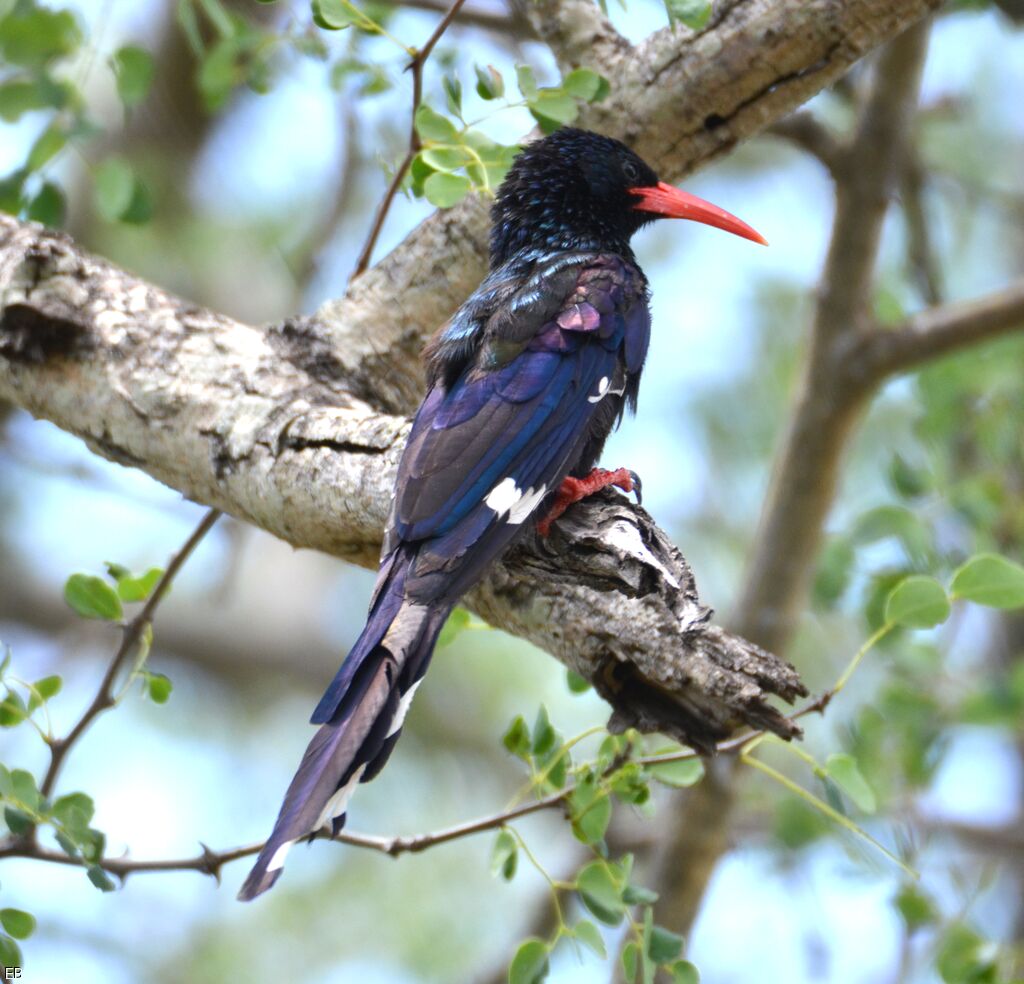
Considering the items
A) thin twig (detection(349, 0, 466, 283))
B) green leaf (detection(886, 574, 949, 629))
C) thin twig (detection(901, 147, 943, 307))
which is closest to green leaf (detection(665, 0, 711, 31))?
thin twig (detection(349, 0, 466, 283))

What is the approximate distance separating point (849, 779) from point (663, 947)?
1.32ft

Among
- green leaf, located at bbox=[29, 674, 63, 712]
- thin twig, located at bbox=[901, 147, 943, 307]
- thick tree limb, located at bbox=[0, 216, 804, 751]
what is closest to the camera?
thick tree limb, located at bbox=[0, 216, 804, 751]

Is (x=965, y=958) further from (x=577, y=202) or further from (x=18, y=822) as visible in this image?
(x=577, y=202)

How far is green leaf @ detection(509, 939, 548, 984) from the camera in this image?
2109 mm

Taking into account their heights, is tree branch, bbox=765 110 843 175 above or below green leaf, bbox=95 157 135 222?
above

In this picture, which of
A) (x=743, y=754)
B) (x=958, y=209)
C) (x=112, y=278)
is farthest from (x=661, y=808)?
(x=958, y=209)

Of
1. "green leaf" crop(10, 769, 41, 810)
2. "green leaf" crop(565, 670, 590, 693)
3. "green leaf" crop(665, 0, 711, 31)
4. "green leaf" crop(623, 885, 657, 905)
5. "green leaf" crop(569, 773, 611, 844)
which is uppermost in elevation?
"green leaf" crop(665, 0, 711, 31)

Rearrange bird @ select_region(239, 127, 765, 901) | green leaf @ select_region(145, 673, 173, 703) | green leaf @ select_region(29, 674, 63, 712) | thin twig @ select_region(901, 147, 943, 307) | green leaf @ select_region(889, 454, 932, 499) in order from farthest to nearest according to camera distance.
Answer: thin twig @ select_region(901, 147, 943, 307), green leaf @ select_region(889, 454, 932, 499), green leaf @ select_region(145, 673, 173, 703), green leaf @ select_region(29, 674, 63, 712), bird @ select_region(239, 127, 765, 901)

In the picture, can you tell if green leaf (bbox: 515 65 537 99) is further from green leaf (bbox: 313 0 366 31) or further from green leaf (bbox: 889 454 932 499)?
green leaf (bbox: 889 454 932 499)

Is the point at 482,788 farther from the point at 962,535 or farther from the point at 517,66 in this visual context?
the point at 517,66

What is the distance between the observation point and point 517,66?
2441 mm

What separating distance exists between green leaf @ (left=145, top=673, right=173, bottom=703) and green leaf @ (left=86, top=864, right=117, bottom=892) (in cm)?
35

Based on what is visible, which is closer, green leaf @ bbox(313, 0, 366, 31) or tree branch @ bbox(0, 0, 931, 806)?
tree branch @ bbox(0, 0, 931, 806)

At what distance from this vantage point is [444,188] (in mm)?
2445
